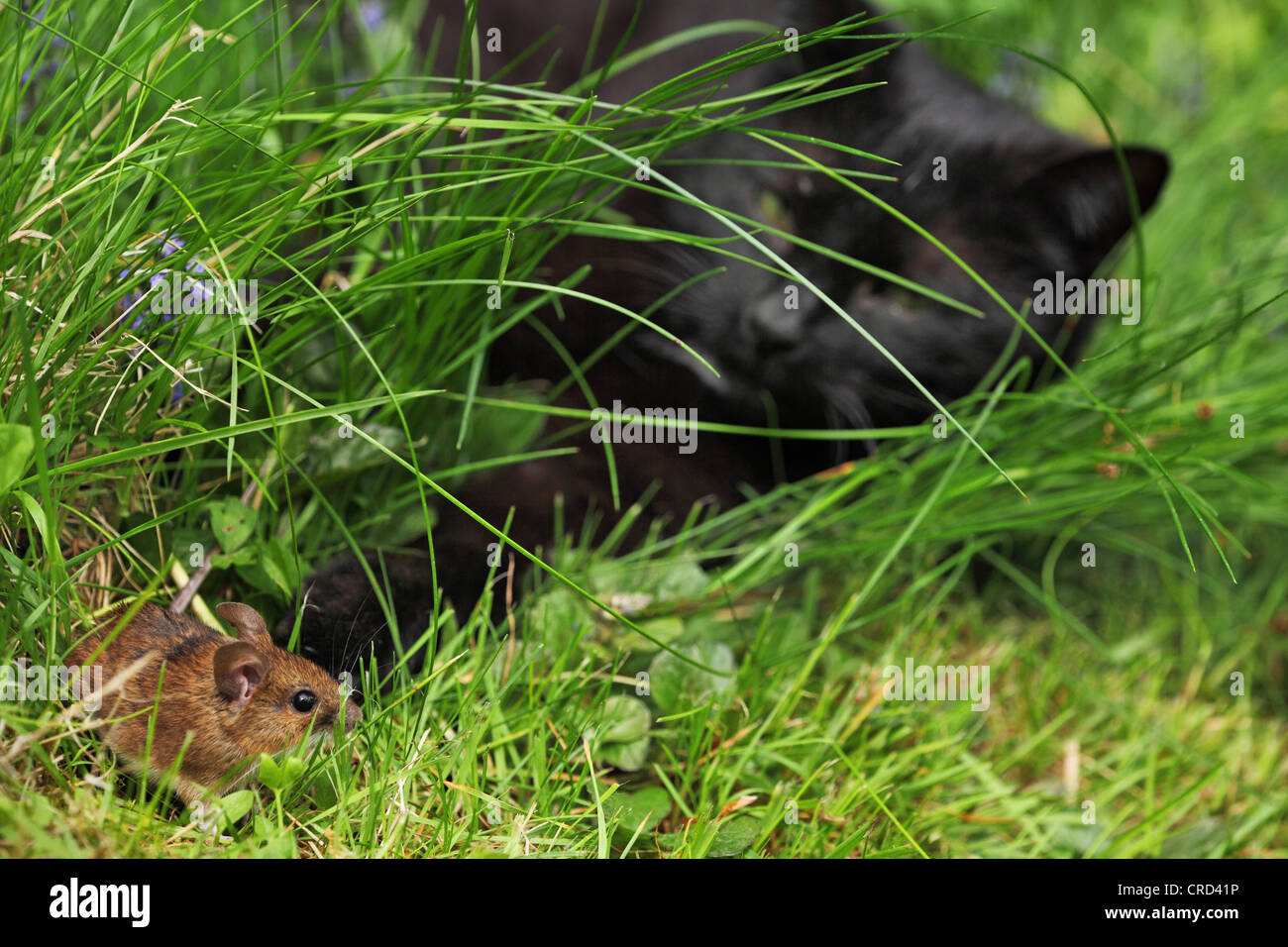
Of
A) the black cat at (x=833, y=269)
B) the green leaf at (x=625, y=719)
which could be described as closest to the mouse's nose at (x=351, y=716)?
the green leaf at (x=625, y=719)

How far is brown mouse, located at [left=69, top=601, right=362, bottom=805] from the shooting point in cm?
111

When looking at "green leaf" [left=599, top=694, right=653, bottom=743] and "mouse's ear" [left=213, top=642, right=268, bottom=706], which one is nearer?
"mouse's ear" [left=213, top=642, right=268, bottom=706]

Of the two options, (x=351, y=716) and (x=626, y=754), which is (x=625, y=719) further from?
(x=351, y=716)

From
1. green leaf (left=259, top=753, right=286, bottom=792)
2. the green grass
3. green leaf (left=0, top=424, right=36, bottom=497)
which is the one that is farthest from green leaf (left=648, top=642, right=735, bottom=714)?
green leaf (left=0, top=424, right=36, bottom=497)

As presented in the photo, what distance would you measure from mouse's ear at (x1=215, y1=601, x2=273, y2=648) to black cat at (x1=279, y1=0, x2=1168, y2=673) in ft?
2.74

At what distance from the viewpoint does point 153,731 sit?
109cm

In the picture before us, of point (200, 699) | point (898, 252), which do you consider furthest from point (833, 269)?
point (200, 699)

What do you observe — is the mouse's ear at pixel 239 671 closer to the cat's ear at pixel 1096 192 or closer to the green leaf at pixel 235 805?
the green leaf at pixel 235 805

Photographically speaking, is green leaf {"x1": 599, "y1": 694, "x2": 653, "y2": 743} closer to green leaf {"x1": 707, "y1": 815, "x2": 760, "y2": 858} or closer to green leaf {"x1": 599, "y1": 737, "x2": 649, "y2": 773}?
green leaf {"x1": 599, "y1": 737, "x2": 649, "y2": 773}

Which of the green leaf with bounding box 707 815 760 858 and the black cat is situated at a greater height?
the black cat

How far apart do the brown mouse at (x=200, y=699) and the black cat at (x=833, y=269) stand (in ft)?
2.86

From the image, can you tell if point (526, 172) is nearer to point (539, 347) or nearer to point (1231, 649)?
point (539, 347)

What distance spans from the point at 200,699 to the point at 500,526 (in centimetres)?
63

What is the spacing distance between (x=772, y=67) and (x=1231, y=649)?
1751 mm
